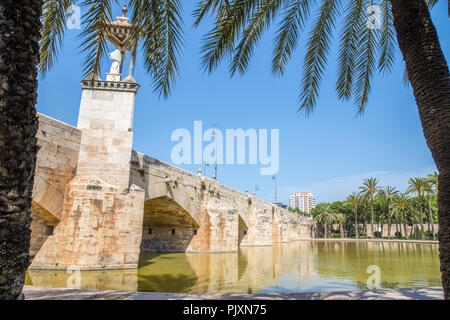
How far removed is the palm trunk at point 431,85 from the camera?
2.36 meters

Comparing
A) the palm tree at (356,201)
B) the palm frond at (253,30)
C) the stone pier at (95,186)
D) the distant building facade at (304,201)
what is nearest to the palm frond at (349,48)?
the palm frond at (253,30)

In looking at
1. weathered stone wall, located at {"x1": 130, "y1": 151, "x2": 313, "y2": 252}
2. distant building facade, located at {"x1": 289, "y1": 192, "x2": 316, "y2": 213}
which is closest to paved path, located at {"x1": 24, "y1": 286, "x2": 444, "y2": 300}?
weathered stone wall, located at {"x1": 130, "y1": 151, "x2": 313, "y2": 252}

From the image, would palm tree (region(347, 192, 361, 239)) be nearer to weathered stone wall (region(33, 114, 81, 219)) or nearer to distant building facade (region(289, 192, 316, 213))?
weathered stone wall (region(33, 114, 81, 219))

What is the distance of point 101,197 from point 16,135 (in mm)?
7430

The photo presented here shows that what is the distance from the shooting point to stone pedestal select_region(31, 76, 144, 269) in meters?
8.45

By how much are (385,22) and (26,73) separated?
5.78 meters

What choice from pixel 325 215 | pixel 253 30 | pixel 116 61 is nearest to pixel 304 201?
pixel 325 215

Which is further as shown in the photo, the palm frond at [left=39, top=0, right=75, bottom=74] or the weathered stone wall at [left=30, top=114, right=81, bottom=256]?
the weathered stone wall at [left=30, top=114, right=81, bottom=256]

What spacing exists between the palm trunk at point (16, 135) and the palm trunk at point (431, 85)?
10.7ft

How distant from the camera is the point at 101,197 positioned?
29.4ft

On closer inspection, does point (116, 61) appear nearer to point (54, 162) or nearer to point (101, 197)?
point (54, 162)

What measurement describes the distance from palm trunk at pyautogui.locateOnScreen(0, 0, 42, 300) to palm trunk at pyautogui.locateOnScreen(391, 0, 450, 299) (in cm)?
328
